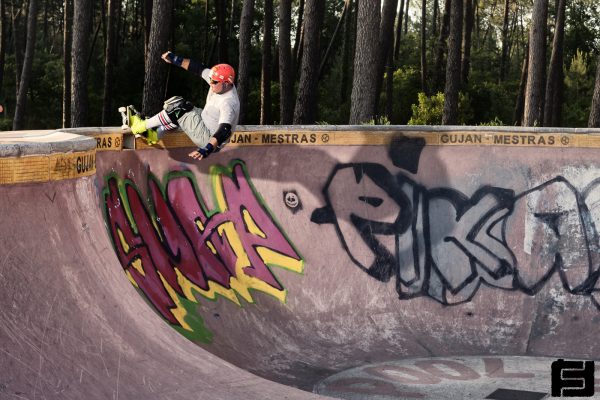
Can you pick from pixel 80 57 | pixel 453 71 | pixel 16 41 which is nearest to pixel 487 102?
pixel 453 71

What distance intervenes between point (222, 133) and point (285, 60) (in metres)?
14.9

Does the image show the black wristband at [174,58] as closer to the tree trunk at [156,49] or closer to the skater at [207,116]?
the skater at [207,116]

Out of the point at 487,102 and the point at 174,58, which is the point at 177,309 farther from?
the point at 487,102

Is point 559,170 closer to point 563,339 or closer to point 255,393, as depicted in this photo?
point 563,339

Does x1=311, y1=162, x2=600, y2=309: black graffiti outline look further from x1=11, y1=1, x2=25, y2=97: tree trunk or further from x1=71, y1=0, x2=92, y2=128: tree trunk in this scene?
x1=11, y1=1, x2=25, y2=97: tree trunk

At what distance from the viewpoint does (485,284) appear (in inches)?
394

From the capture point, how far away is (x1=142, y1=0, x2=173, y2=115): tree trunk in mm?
17828

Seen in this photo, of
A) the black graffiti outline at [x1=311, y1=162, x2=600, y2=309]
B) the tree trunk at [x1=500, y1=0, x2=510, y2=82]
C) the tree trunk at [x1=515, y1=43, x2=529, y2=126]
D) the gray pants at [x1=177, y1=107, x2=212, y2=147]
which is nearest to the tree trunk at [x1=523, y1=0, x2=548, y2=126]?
the black graffiti outline at [x1=311, y1=162, x2=600, y2=309]

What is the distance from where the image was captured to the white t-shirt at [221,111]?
9.44 metres

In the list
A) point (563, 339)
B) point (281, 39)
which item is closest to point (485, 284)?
point (563, 339)

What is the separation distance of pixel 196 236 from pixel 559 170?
420 cm

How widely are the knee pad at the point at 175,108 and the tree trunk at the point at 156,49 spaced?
332 inches

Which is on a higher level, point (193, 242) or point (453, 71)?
point (453, 71)

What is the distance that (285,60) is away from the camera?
2378 centimetres
